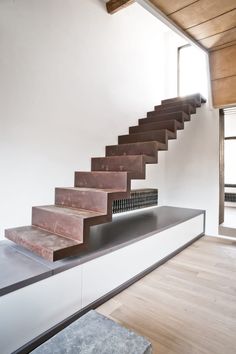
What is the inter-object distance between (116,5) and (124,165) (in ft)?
6.97

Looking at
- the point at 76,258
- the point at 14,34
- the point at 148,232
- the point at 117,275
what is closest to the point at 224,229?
the point at 148,232

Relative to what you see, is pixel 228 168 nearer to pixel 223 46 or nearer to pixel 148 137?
pixel 148 137

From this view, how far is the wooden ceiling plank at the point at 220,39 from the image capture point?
237cm

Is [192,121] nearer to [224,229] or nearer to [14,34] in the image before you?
[224,229]

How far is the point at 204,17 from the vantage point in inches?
82.7

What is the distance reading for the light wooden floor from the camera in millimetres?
1351

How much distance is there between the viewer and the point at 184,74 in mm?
4160

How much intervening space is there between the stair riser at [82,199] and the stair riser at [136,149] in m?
0.93

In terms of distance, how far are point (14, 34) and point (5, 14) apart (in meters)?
0.15

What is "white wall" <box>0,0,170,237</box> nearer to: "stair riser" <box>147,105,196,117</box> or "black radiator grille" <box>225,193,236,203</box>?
"stair riser" <box>147,105,196,117</box>

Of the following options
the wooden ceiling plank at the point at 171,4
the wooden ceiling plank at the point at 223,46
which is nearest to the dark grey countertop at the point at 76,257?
the wooden ceiling plank at the point at 171,4

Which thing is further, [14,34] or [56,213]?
[14,34]

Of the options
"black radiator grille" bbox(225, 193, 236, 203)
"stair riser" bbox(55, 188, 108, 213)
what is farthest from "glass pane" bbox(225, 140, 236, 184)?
"stair riser" bbox(55, 188, 108, 213)

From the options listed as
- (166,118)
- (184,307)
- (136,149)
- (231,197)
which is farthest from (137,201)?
(231,197)
